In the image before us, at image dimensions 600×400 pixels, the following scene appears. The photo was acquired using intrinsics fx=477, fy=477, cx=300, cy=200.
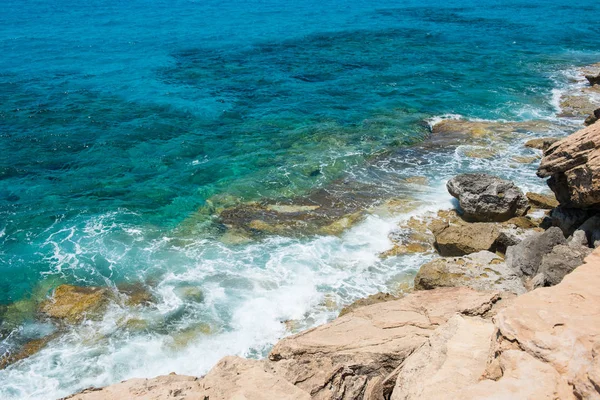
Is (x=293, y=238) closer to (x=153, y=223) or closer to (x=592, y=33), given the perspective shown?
(x=153, y=223)

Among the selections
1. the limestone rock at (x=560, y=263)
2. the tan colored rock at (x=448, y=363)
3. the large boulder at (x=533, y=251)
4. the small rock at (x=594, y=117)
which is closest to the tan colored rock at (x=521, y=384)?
the tan colored rock at (x=448, y=363)

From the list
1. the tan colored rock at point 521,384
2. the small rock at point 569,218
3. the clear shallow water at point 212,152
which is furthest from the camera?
the small rock at point 569,218

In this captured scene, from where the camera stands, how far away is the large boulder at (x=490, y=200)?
19.5 metres

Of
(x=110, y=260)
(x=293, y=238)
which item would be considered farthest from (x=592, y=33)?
(x=110, y=260)

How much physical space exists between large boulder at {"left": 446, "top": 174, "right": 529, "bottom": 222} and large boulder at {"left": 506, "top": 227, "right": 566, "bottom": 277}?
3807 millimetres

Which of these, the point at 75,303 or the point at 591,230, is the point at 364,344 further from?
the point at 75,303

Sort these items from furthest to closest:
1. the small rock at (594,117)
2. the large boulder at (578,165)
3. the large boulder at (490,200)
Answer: the small rock at (594,117)
the large boulder at (490,200)
the large boulder at (578,165)

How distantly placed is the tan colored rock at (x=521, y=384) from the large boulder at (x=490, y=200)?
13.0m

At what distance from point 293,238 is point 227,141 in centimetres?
1213

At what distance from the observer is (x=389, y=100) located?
120 ft

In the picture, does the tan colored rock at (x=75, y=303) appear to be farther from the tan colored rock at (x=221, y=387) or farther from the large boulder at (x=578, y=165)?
the large boulder at (x=578, y=165)

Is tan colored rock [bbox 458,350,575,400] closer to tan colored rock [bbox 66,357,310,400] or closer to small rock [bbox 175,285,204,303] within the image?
tan colored rock [bbox 66,357,310,400]

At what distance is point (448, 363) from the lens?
326 inches

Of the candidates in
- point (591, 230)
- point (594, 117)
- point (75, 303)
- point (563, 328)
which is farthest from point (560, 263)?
point (594, 117)
